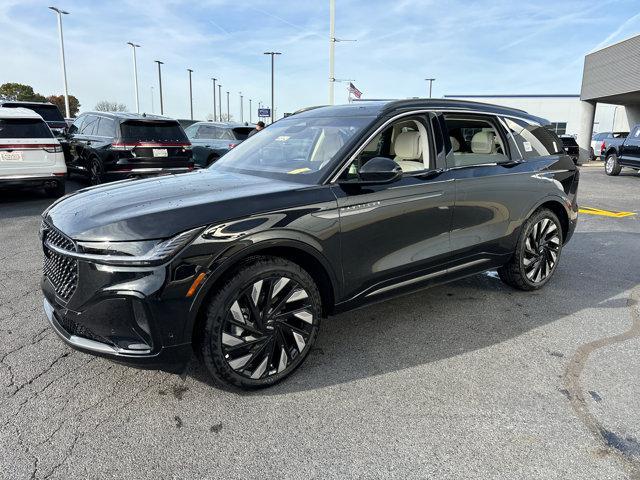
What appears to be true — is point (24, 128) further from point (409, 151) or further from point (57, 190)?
point (409, 151)

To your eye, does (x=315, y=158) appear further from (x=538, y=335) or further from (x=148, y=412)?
(x=538, y=335)

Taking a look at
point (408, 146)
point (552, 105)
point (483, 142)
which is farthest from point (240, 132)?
point (552, 105)

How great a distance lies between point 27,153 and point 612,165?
1780cm

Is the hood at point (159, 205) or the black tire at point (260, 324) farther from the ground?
the hood at point (159, 205)

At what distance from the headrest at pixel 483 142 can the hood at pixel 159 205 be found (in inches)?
74.2

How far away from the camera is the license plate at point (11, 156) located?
27.5 ft

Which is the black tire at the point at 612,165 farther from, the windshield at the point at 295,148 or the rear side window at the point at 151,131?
the windshield at the point at 295,148

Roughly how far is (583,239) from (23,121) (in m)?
9.58

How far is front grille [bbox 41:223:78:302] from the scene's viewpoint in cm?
258

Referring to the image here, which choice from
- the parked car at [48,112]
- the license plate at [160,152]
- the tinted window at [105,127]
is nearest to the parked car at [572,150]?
the license plate at [160,152]

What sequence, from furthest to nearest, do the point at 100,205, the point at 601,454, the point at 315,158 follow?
the point at 315,158 → the point at 100,205 → the point at 601,454

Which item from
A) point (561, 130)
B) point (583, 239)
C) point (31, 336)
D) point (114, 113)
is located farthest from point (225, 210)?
point (561, 130)

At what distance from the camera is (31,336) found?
3537 mm

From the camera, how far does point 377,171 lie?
304 cm
